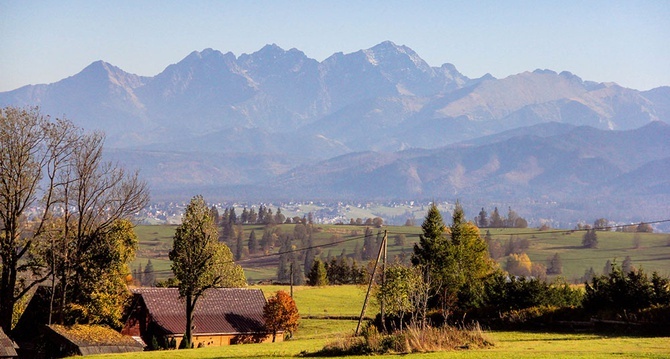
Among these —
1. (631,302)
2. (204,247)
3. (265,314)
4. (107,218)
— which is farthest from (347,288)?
(631,302)

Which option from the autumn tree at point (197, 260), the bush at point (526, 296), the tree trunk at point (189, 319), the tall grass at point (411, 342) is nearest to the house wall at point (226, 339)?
the autumn tree at point (197, 260)

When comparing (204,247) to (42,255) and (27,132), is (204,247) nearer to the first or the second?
(42,255)

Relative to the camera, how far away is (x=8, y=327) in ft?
196

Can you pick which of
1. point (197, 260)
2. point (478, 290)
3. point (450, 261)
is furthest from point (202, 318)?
point (478, 290)

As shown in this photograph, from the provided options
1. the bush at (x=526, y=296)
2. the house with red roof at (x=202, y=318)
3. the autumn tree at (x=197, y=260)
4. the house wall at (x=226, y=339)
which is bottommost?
the house wall at (x=226, y=339)

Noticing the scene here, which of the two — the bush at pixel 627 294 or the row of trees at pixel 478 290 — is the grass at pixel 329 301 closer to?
the row of trees at pixel 478 290

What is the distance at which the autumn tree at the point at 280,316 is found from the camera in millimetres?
70500

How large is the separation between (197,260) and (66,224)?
1103 cm

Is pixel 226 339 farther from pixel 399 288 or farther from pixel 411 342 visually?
pixel 411 342

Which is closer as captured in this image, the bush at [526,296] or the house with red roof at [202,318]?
the bush at [526,296]

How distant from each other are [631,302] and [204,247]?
32.2 metres

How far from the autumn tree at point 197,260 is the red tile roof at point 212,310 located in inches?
→ 74.6

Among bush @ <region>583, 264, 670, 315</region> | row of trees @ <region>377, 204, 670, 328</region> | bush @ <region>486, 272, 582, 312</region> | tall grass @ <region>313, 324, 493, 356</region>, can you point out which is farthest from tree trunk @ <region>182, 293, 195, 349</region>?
bush @ <region>583, 264, 670, 315</region>

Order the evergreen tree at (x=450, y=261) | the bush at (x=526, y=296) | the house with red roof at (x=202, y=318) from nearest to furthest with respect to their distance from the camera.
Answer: the bush at (x=526, y=296)
the house with red roof at (x=202, y=318)
the evergreen tree at (x=450, y=261)
